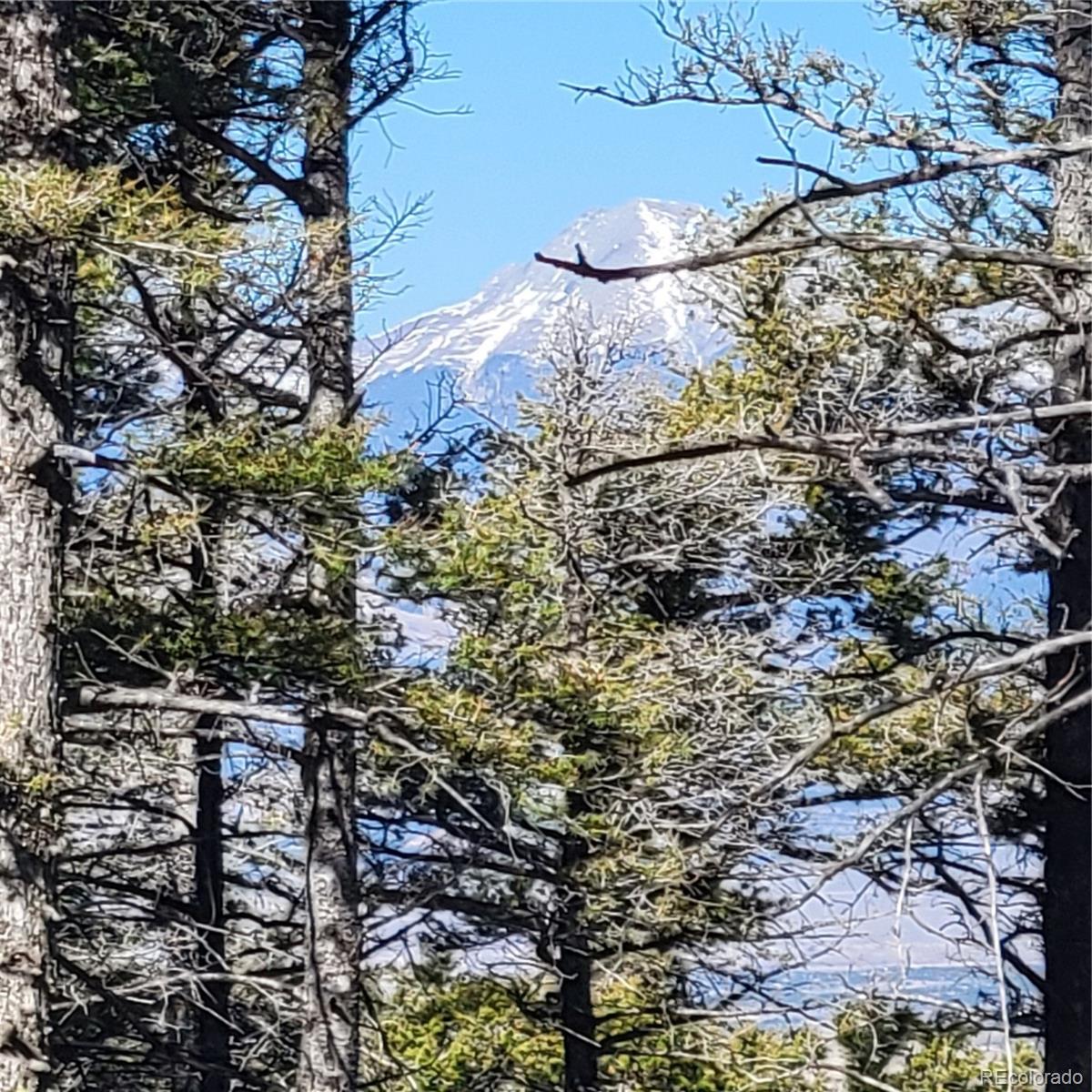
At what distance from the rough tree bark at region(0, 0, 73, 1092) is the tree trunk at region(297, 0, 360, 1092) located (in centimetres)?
161

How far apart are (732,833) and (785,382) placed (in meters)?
2.45

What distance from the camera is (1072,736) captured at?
638 centimetres

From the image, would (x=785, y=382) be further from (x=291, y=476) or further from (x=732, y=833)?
(x=291, y=476)

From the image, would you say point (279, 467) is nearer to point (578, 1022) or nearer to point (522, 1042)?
point (578, 1022)

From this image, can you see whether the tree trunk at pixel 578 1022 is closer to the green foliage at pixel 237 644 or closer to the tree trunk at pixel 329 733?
the tree trunk at pixel 329 733

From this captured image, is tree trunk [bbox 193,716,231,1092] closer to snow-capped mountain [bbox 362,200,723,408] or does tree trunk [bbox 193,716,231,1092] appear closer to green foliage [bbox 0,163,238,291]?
snow-capped mountain [bbox 362,200,723,408]

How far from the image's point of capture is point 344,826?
730 centimetres

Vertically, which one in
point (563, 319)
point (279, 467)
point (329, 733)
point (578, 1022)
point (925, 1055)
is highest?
point (563, 319)

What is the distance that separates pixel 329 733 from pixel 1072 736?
11.1 feet

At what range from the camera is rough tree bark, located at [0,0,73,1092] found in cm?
520

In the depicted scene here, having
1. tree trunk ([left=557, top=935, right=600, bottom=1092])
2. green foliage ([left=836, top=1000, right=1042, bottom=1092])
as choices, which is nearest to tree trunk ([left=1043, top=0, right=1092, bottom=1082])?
green foliage ([left=836, top=1000, right=1042, bottom=1092])

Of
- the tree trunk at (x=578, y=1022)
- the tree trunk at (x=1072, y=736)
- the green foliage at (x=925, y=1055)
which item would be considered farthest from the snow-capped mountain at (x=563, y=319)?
the green foliage at (x=925, y=1055)

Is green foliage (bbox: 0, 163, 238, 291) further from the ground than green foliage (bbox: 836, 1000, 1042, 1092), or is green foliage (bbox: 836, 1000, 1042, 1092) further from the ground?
green foliage (bbox: 0, 163, 238, 291)

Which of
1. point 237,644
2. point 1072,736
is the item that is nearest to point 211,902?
point 237,644
